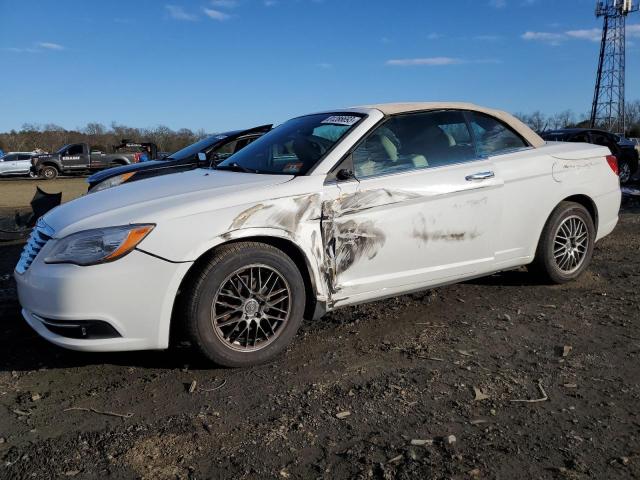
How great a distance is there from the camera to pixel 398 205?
154 inches

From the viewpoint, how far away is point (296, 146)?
14.1 ft

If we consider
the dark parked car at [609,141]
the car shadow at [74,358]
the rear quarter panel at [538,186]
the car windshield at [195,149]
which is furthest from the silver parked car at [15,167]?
the rear quarter panel at [538,186]

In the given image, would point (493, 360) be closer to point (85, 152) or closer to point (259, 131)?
point (259, 131)

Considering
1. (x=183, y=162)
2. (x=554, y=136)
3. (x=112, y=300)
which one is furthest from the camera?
(x=554, y=136)

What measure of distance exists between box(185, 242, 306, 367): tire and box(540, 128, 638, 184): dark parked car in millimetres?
13309

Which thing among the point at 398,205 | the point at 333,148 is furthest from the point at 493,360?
the point at 333,148

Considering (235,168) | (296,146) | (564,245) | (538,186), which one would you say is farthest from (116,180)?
(564,245)

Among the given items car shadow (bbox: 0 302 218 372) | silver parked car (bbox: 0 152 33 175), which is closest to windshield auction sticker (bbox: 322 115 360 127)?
car shadow (bbox: 0 302 218 372)

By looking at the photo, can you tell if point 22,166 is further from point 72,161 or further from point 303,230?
point 303,230

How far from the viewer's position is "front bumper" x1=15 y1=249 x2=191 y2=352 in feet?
10.2

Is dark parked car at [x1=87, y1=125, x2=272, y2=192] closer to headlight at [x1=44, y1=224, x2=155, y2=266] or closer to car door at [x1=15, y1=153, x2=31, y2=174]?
headlight at [x1=44, y1=224, x2=155, y2=266]

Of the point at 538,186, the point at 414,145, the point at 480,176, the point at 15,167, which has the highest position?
the point at 15,167

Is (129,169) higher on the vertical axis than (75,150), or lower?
lower

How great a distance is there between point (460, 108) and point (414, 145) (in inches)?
26.2
